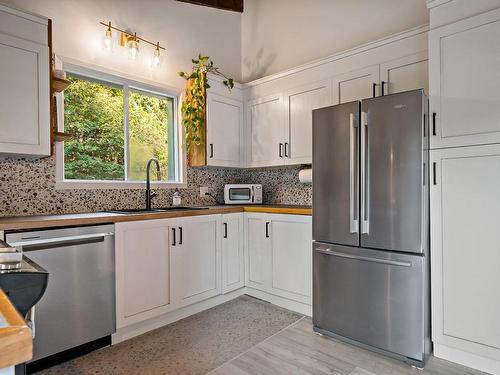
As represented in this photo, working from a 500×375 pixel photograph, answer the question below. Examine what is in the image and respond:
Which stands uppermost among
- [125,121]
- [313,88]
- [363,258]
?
[313,88]

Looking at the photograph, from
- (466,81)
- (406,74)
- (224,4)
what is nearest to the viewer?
(466,81)

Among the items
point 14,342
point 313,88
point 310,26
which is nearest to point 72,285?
point 14,342

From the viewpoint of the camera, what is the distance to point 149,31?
314 centimetres

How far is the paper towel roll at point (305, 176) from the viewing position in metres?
3.18

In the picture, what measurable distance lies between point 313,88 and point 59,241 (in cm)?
245

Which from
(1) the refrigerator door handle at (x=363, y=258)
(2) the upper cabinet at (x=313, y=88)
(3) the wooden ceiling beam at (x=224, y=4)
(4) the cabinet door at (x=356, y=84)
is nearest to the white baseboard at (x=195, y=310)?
(1) the refrigerator door handle at (x=363, y=258)

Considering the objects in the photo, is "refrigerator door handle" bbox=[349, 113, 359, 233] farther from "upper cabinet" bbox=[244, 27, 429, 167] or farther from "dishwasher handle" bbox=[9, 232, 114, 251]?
"dishwasher handle" bbox=[9, 232, 114, 251]

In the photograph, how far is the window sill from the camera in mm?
2568

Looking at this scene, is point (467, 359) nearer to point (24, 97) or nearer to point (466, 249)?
point (466, 249)

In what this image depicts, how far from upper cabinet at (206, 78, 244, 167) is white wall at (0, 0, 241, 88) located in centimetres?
42

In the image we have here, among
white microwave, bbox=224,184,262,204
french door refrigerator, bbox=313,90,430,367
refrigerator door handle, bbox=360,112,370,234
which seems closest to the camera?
french door refrigerator, bbox=313,90,430,367

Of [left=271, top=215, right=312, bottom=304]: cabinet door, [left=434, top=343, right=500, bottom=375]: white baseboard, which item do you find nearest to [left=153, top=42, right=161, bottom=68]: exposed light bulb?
[left=271, top=215, right=312, bottom=304]: cabinet door

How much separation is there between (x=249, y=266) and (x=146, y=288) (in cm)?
111

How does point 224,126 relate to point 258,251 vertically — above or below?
above
